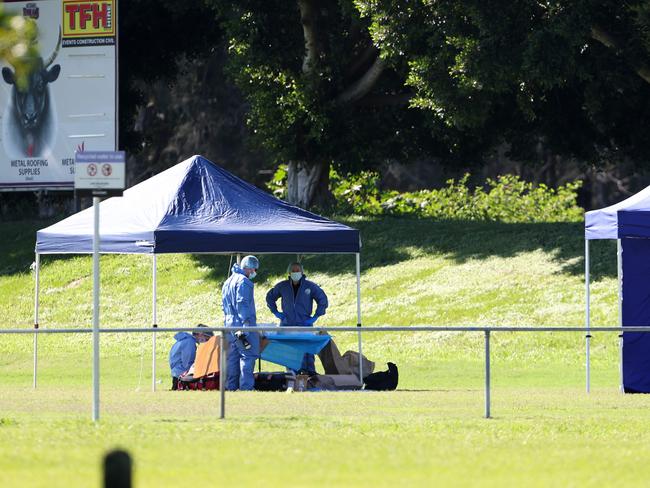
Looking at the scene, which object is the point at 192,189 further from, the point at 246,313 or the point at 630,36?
the point at 630,36

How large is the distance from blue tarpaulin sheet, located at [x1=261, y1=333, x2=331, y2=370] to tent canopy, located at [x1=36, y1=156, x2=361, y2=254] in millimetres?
1231

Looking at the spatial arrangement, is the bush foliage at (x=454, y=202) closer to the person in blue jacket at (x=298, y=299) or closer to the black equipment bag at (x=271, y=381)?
the person in blue jacket at (x=298, y=299)

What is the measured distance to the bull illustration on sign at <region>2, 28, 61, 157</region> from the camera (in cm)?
3703

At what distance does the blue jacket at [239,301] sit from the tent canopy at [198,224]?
692 millimetres

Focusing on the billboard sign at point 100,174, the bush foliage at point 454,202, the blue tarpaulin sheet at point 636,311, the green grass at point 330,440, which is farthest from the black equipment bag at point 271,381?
the bush foliage at point 454,202

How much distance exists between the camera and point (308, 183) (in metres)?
40.8

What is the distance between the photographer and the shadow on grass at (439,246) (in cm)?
3494

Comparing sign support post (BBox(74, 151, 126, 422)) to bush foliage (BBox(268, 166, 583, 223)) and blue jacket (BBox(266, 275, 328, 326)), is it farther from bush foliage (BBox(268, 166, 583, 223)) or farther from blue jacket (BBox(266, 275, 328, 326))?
bush foliage (BBox(268, 166, 583, 223))

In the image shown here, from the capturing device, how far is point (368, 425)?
14.9 m

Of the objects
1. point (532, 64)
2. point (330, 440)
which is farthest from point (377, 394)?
point (532, 64)

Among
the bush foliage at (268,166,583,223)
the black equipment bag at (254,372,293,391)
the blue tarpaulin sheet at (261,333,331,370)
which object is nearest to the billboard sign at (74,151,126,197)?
the blue tarpaulin sheet at (261,333,331,370)

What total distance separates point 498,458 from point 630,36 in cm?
2180

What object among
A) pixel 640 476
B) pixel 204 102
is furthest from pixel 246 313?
pixel 204 102

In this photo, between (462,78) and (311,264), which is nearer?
(462,78)
